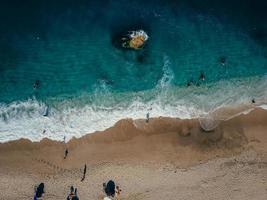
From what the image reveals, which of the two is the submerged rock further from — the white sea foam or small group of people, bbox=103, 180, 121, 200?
small group of people, bbox=103, 180, 121, 200

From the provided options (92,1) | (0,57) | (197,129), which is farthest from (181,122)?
(0,57)

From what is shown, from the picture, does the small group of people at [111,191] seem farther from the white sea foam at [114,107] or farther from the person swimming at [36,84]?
the person swimming at [36,84]

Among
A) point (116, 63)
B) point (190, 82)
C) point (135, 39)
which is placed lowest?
point (190, 82)

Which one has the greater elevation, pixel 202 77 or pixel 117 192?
pixel 202 77

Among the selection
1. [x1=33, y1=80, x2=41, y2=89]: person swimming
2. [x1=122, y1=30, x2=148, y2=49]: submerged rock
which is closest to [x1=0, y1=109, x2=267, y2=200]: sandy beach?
[x1=33, y1=80, x2=41, y2=89]: person swimming

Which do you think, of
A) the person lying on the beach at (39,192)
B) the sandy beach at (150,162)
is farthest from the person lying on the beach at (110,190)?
the person lying on the beach at (39,192)

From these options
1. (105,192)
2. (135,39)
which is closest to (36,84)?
(135,39)

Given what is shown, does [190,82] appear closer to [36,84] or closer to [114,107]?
[114,107]
